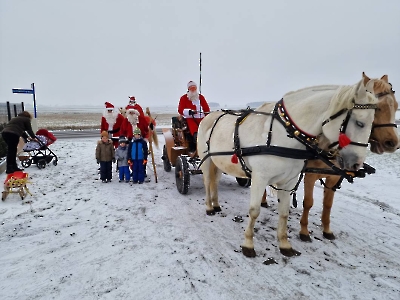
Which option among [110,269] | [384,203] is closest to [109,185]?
[110,269]

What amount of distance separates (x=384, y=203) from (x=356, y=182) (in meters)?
1.62

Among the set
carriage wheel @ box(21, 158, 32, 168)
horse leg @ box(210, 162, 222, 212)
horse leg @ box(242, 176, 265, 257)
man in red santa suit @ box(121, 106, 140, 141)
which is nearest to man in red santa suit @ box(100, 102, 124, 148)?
man in red santa suit @ box(121, 106, 140, 141)

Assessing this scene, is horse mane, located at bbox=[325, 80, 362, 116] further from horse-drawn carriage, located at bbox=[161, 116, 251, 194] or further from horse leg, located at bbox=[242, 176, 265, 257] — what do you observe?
horse-drawn carriage, located at bbox=[161, 116, 251, 194]

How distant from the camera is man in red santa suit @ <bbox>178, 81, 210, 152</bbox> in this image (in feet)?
21.6

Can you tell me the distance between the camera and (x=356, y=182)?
277 inches

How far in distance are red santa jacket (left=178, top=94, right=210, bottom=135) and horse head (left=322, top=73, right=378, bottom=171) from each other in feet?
13.0

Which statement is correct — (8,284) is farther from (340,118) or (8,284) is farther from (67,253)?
(340,118)

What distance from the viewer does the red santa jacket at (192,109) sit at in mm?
6543

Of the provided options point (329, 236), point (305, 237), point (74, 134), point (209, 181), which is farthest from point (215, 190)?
point (74, 134)

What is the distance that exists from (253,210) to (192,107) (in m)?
4.05

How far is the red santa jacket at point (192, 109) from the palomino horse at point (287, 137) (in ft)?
7.52

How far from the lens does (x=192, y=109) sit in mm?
6832

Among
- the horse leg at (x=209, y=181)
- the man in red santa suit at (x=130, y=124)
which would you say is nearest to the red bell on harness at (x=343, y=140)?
the horse leg at (x=209, y=181)

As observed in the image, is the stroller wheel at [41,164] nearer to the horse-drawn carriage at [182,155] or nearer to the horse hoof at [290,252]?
the horse-drawn carriage at [182,155]
